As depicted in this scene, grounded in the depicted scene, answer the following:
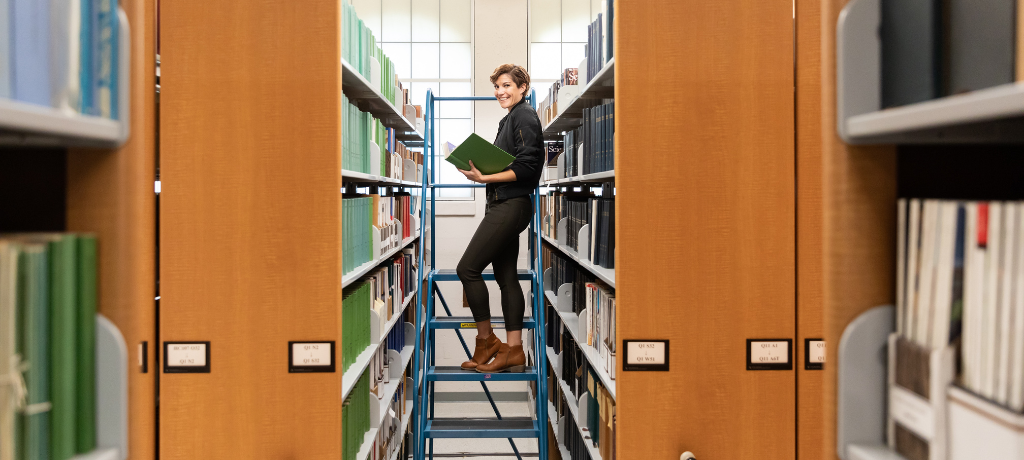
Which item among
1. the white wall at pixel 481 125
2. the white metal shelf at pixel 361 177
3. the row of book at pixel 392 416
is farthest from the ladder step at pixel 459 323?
the white wall at pixel 481 125

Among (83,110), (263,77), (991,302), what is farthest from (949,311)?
(263,77)

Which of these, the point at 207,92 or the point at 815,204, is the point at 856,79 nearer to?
the point at 815,204

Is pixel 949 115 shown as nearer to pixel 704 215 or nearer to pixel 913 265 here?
pixel 913 265

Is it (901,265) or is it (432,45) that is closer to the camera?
(901,265)

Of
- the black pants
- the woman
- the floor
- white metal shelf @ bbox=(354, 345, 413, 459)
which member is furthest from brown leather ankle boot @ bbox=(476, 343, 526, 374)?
the floor

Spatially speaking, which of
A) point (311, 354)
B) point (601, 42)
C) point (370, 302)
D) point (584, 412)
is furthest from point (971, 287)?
point (370, 302)

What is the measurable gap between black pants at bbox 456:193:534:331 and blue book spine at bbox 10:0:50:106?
2370mm

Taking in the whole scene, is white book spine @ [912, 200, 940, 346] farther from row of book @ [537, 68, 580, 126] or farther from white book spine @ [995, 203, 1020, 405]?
row of book @ [537, 68, 580, 126]

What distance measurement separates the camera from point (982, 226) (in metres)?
0.69

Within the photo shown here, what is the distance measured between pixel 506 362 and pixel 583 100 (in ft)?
4.54

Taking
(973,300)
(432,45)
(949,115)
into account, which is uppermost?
(432,45)

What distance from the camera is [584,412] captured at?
2803 millimetres

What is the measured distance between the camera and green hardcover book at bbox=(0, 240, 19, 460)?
29.0 inches

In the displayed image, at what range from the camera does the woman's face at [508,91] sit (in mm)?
3291
